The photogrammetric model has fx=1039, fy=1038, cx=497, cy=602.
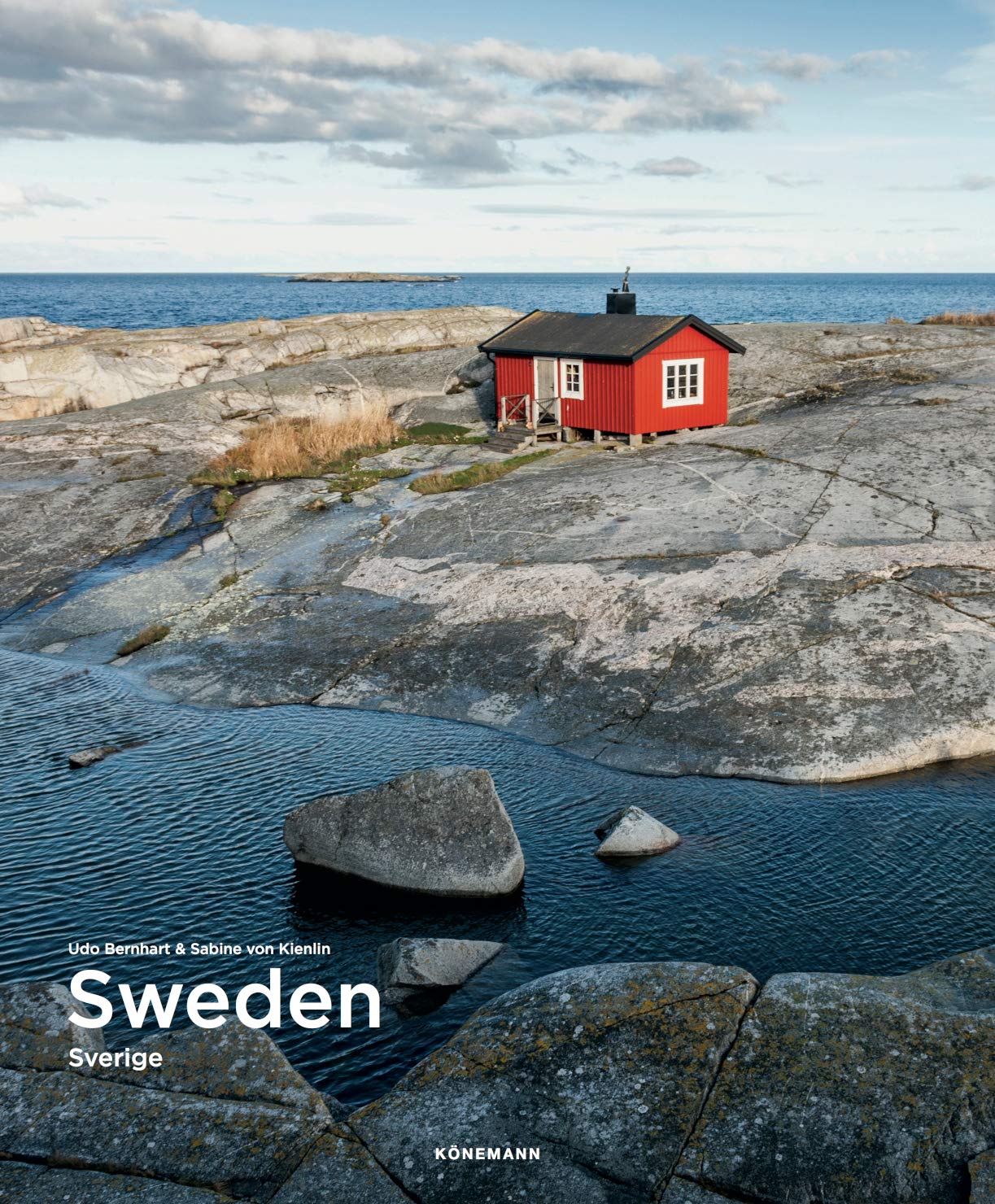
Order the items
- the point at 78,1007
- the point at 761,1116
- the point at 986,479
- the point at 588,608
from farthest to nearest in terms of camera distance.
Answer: the point at 986,479
the point at 588,608
the point at 78,1007
the point at 761,1116

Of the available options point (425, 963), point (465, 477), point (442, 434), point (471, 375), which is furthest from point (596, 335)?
point (425, 963)

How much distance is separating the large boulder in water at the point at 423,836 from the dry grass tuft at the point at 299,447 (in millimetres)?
20732

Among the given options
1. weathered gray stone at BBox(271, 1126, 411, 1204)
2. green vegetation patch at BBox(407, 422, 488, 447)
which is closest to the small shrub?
green vegetation patch at BBox(407, 422, 488, 447)

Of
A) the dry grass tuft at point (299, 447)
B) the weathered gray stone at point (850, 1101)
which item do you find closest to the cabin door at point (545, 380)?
the dry grass tuft at point (299, 447)

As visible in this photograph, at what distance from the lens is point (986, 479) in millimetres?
25812

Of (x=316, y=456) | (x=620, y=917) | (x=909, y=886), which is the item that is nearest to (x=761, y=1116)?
(x=620, y=917)

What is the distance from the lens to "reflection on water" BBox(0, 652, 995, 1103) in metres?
12.1

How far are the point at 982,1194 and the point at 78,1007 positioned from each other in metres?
7.46

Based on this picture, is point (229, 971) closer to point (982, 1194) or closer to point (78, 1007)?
point (78, 1007)

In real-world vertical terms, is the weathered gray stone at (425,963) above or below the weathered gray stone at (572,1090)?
below

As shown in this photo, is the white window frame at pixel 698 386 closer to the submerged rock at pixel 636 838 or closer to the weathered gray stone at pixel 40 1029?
the submerged rock at pixel 636 838

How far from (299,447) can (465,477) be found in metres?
7.63

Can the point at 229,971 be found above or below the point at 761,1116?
below

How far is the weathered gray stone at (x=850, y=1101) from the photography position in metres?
7.11
